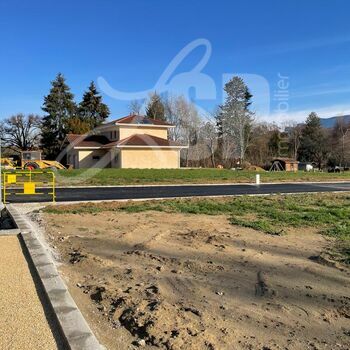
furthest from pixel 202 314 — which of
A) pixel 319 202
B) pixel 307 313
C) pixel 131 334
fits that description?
pixel 319 202

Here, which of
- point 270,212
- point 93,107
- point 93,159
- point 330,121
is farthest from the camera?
point 330,121

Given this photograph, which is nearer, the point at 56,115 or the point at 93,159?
the point at 93,159

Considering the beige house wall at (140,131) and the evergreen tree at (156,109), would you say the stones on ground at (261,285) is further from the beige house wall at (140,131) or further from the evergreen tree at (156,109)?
the evergreen tree at (156,109)

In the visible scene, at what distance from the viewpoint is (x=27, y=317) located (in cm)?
437

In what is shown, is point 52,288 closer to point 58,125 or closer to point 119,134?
point 119,134

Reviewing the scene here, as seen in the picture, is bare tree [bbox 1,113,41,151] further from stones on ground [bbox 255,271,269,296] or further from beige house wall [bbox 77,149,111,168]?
stones on ground [bbox 255,271,269,296]

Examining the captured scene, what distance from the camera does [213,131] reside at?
76.8 m

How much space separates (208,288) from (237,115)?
73.2m

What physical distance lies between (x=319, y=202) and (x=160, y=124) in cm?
3684

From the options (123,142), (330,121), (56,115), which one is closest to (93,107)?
(56,115)

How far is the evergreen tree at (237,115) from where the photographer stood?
75375 mm

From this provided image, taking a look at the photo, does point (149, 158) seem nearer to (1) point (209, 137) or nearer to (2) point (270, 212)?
(1) point (209, 137)

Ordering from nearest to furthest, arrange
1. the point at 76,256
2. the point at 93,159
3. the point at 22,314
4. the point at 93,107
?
the point at 22,314, the point at 76,256, the point at 93,159, the point at 93,107

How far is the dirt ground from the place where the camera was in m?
4.09
